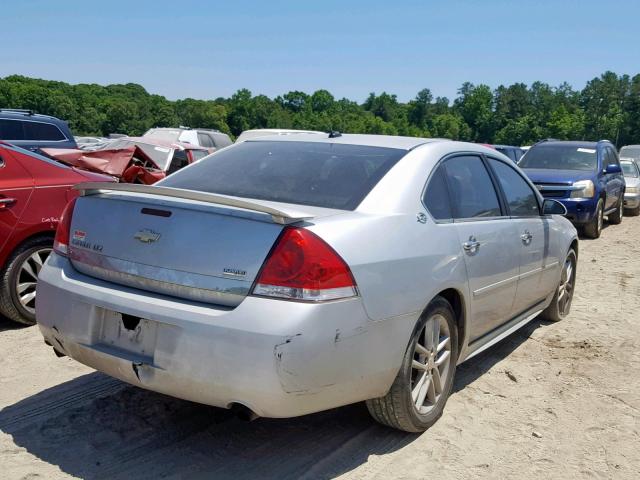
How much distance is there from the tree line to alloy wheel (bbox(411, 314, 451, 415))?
3609 inches

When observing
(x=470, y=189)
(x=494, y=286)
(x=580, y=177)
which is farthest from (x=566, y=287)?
Result: (x=580, y=177)

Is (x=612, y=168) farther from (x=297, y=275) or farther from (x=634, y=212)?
(x=297, y=275)

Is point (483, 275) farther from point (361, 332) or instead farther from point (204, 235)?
point (204, 235)

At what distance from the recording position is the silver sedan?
110 inches

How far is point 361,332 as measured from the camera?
9.66 ft

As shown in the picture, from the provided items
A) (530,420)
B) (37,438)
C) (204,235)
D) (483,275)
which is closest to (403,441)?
(530,420)

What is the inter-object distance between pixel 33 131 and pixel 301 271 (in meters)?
11.5

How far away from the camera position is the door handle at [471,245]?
3.80 metres

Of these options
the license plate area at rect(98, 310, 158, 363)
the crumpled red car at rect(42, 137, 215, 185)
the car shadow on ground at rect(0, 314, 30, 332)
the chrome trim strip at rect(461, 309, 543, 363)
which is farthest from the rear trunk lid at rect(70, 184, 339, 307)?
the crumpled red car at rect(42, 137, 215, 185)

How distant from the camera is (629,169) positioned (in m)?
18.8

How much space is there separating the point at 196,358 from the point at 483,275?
1.97m

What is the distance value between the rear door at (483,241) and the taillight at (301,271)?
3.87 ft

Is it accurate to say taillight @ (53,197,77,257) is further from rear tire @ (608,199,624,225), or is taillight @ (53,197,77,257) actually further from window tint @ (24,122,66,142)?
rear tire @ (608,199,624,225)

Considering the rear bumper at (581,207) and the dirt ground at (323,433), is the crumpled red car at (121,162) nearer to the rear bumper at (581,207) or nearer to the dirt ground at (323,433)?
the dirt ground at (323,433)
